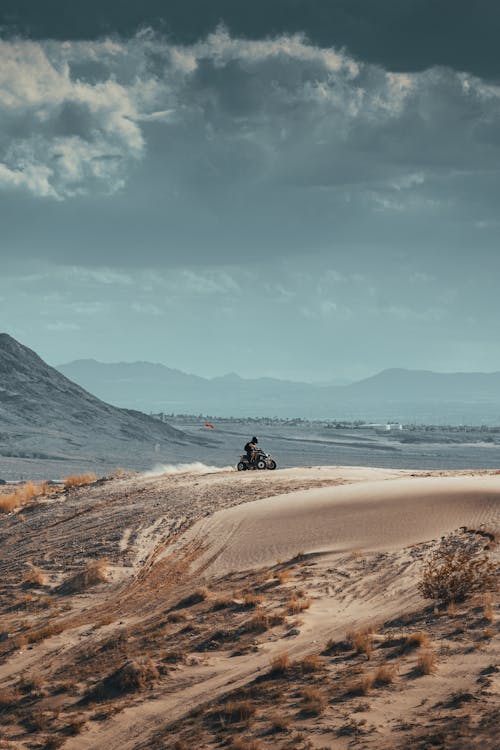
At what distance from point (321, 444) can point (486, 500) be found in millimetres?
116242

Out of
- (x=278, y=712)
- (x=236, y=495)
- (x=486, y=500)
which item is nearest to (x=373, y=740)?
(x=278, y=712)

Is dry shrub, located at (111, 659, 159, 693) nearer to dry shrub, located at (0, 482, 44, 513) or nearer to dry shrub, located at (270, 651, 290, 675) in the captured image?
dry shrub, located at (270, 651, 290, 675)

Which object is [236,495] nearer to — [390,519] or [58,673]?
[390,519]

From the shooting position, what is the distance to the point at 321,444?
13838 cm

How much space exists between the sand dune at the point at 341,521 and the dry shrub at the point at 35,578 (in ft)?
13.5

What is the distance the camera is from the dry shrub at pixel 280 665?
1267 cm

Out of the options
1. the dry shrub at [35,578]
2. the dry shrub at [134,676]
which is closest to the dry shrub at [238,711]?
the dry shrub at [134,676]

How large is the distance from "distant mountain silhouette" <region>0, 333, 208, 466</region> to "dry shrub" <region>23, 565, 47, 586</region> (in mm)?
83477

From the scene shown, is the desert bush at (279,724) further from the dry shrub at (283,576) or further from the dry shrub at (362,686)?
the dry shrub at (283,576)

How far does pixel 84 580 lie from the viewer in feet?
67.5

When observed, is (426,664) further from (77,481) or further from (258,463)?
(77,481)

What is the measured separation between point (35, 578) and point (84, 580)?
1619mm

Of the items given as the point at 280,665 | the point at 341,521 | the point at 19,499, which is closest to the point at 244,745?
the point at 280,665

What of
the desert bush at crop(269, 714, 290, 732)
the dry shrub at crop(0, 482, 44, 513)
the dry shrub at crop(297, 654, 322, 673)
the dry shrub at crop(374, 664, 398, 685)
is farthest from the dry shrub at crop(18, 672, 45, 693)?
the dry shrub at crop(0, 482, 44, 513)
